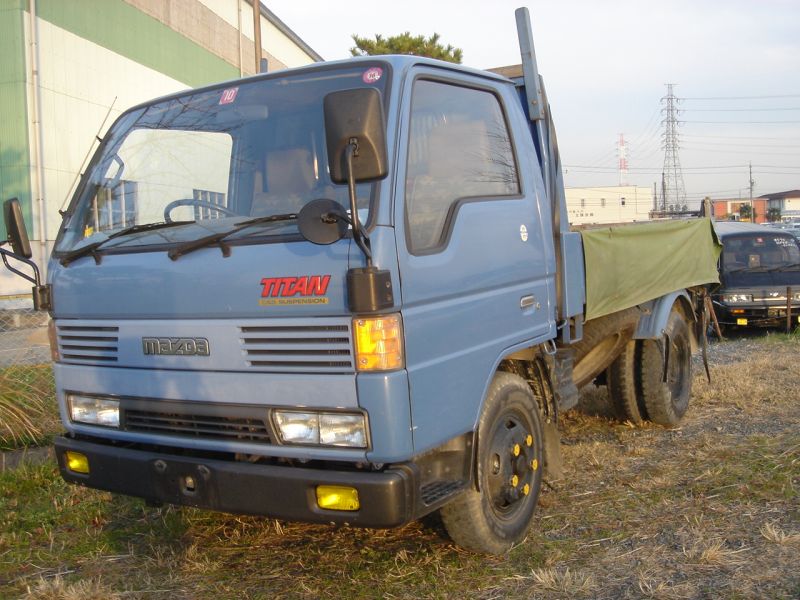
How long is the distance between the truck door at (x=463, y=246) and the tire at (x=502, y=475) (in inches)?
7.6

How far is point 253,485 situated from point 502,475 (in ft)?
4.25

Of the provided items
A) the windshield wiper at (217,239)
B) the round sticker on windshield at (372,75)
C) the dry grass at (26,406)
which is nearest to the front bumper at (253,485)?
the windshield wiper at (217,239)

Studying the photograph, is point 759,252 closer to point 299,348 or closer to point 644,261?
point 644,261

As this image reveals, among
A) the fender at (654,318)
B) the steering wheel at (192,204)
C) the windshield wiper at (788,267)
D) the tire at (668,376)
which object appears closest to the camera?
the steering wheel at (192,204)

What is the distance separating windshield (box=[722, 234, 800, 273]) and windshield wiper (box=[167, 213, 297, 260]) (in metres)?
11.4

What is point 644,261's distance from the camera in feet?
20.0

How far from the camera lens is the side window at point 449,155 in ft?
11.7

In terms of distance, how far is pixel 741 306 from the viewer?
1277 cm

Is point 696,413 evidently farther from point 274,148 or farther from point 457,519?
point 274,148

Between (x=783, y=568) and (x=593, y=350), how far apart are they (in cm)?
227

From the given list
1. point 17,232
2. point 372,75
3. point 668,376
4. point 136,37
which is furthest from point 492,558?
point 136,37

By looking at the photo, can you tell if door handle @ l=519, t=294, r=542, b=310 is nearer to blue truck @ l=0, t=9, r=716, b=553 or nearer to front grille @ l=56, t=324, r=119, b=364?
blue truck @ l=0, t=9, r=716, b=553

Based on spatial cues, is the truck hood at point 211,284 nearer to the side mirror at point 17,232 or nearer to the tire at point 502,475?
the side mirror at point 17,232

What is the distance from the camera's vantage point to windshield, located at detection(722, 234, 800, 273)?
13430 millimetres
